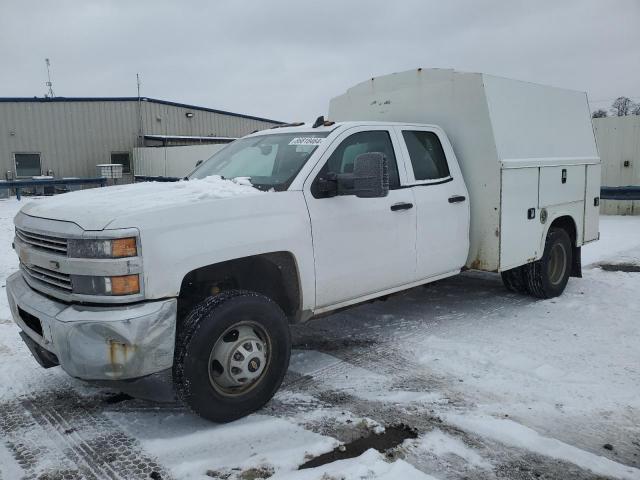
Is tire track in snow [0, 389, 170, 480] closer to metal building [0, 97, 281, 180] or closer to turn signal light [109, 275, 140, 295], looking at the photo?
turn signal light [109, 275, 140, 295]

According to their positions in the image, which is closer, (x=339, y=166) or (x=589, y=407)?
(x=589, y=407)

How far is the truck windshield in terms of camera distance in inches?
160

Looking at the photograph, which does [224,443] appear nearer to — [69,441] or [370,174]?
→ [69,441]

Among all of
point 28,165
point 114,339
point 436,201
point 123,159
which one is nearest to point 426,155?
point 436,201

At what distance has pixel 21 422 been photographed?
3.54 m

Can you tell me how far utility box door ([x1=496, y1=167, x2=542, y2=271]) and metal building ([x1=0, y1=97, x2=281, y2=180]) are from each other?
899 inches

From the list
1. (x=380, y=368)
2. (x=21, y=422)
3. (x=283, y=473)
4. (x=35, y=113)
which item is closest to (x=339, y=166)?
(x=380, y=368)

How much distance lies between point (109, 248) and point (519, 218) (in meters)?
4.21

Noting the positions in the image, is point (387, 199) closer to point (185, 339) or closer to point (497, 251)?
point (497, 251)

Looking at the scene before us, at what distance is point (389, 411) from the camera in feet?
11.8

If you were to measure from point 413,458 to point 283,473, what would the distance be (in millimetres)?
750

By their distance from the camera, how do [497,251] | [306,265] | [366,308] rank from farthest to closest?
1. [366,308]
2. [497,251]
3. [306,265]

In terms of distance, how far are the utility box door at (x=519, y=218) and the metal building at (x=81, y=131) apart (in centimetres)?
2285

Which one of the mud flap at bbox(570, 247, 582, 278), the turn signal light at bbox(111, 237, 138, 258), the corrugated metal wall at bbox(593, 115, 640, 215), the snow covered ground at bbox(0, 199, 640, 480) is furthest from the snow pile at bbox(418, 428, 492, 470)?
the corrugated metal wall at bbox(593, 115, 640, 215)
